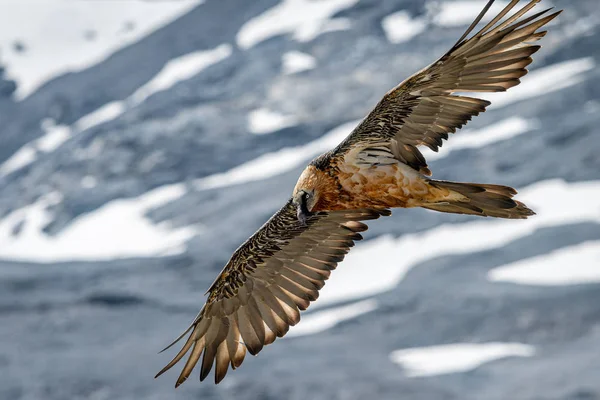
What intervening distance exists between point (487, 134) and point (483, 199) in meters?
33.8

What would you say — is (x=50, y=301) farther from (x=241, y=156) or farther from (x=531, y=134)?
(x=531, y=134)

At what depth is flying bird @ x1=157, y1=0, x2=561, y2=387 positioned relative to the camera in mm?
5996

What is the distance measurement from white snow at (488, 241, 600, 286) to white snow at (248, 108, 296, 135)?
35.6 feet

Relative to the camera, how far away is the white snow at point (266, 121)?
38.3 meters

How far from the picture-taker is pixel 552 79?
39.3 metres

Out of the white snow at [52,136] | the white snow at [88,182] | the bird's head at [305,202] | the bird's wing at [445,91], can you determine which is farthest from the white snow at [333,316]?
the bird's head at [305,202]

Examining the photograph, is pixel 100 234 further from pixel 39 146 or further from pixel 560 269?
pixel 560 269

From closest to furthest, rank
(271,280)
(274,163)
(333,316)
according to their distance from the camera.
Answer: (271,280) < (274,163) < (333,316)

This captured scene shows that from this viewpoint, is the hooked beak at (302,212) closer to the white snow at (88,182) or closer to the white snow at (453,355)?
the white snow at (453,355)

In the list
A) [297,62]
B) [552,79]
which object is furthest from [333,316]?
[552,79]

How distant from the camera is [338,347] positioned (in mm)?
36812

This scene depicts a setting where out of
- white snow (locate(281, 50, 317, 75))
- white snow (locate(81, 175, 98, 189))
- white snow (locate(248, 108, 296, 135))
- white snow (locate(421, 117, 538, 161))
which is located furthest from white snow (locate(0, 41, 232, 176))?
white snow (locate(421, 117, 538, 161))

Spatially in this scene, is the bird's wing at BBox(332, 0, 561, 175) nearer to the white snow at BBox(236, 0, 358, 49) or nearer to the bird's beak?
the bird's beak

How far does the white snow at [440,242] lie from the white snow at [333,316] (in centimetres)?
41
